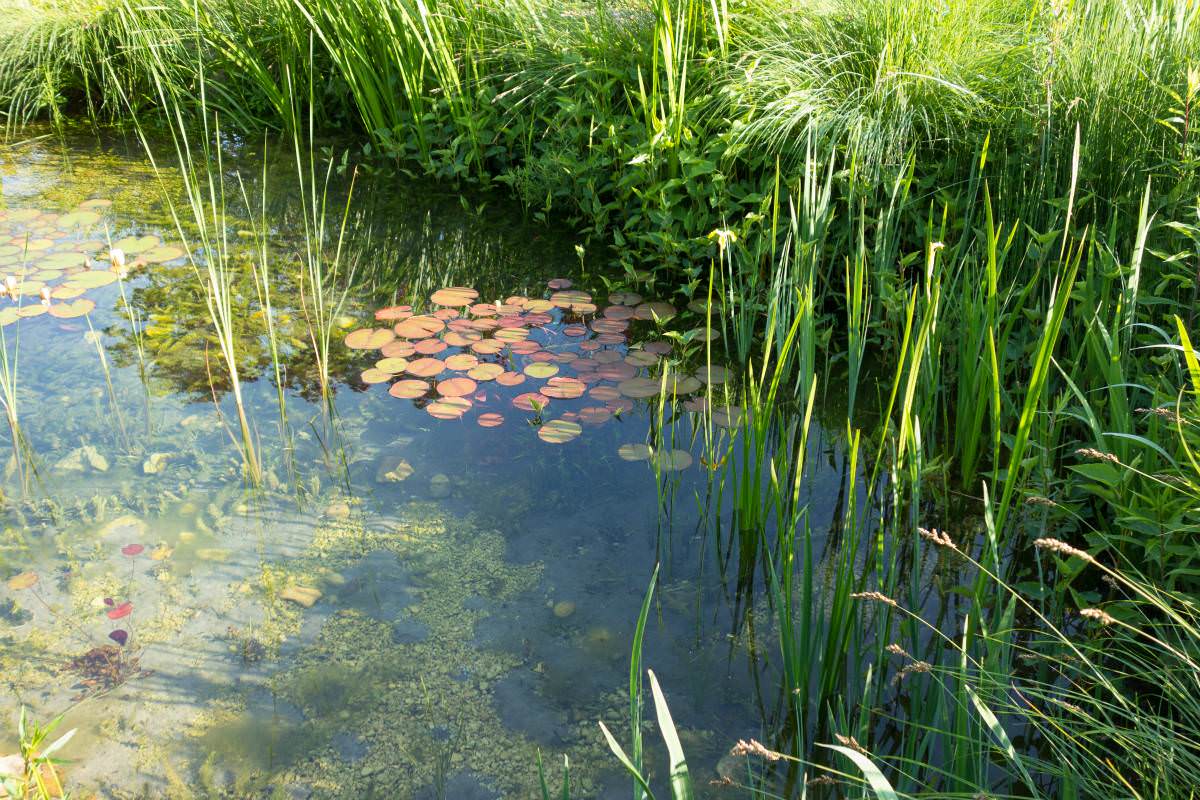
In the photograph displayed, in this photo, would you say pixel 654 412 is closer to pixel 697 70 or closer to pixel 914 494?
pixel 914 494

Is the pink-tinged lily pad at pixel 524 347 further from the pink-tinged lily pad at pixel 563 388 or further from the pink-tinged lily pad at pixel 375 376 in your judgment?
the pink-tinged lily pad at pixel 375 376

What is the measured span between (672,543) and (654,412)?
0.57 m

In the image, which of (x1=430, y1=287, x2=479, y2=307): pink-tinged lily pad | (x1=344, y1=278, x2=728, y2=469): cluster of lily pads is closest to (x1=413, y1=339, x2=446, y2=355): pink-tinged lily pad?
(x1=344, y1=278, x2=728, y2=469): cluster of lily pads

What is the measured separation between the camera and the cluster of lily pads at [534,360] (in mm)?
2633

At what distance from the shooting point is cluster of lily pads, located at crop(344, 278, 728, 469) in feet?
8.64

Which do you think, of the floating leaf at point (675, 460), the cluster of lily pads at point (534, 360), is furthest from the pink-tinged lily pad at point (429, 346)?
the floating leaf at point (675, 460)

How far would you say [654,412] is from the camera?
2.64 metres

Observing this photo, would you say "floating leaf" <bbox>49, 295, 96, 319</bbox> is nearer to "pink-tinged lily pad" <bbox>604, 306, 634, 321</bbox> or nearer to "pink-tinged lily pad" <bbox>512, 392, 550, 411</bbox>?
"pink-tinged lily pad" <bbox>512, 392, 550, 411</bbox>

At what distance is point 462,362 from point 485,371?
0.09 metres

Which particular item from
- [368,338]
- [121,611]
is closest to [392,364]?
[368,338]

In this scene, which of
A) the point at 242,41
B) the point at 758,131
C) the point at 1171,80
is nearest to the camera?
the point at 1171,80

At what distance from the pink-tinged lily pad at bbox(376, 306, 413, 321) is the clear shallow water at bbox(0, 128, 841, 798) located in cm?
2

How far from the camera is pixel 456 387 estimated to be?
8.89ft

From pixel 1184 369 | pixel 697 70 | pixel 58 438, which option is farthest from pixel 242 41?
pixel 1184 369
